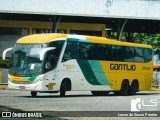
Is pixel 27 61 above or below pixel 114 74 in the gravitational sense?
above

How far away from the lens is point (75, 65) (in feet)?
78.0

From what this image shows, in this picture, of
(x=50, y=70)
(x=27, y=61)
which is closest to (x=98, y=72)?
(x=50, y=70)

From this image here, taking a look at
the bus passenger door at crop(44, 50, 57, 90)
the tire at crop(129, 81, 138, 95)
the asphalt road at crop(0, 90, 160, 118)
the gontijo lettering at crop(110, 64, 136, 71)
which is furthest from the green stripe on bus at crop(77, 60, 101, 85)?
the tire at crop(129, 81, 138, 95)

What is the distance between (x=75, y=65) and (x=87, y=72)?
1054 mm

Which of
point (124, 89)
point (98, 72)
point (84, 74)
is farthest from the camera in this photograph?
point (124, 89)

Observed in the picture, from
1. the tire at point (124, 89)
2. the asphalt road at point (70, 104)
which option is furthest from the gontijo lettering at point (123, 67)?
the asphalt road at point (70, 104)

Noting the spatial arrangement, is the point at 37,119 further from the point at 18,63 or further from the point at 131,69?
the point at 131,69

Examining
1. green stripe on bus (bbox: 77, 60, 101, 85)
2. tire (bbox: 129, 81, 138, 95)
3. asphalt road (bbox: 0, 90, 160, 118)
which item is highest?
green stripe on bus (bbox: 77, 60, 101, 85)

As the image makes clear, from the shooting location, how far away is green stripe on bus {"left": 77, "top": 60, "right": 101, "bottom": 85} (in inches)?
953

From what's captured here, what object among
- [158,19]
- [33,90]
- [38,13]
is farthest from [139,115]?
[158,19]

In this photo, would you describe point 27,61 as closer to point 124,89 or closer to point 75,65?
point 75,65

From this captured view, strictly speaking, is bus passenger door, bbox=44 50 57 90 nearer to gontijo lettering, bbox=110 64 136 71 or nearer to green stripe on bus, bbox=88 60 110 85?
green stripe on bus, bbox=88 60 110 85

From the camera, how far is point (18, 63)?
22484 mm

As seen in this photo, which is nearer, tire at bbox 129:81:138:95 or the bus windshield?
the bus windshield
